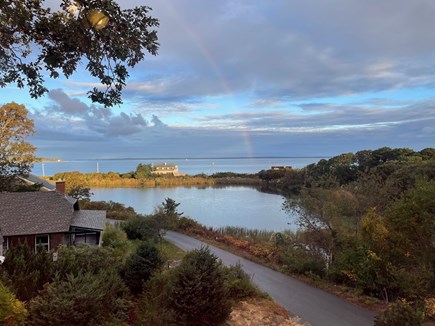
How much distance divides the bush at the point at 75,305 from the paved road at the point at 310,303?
648 cm

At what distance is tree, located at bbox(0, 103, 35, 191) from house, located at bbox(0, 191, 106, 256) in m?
8.67

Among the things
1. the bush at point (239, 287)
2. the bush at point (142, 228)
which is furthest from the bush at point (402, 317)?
the bush at point (142, 228)

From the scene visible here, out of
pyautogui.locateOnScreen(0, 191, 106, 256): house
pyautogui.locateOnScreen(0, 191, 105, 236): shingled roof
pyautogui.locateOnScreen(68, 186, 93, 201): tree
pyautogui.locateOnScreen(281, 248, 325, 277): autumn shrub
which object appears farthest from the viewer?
pyautogui.locateOnScreen(68, 186, 93, 201): tree

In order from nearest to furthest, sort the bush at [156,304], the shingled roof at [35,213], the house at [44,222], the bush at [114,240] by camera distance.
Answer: the bush at [156,304], the house at [44,222], the shingled roof at [35,213], the bush at [114,240]

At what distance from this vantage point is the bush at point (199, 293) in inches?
278

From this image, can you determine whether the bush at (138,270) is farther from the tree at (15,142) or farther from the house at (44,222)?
the tree at (15,142)

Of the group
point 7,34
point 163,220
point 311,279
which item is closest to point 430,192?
point 311,279

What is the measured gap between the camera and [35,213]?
69.5 feet

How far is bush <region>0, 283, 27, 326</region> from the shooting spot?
474 centimetres

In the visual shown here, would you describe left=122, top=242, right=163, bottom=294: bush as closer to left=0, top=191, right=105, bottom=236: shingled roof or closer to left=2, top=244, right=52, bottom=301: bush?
left=2, top=244, right=52, bottom=301: bush

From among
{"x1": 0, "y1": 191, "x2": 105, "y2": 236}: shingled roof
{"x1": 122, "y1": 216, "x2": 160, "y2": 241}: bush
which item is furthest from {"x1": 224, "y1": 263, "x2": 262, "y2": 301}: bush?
{"x1": 122, "y1": 216, "x2": 160, "y2": 241}: bush

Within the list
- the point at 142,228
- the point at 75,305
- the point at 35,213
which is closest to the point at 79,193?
the point at 142,228

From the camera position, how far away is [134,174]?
268 ft

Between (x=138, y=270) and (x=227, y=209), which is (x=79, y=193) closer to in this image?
(x=227, y=209)
